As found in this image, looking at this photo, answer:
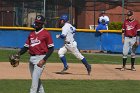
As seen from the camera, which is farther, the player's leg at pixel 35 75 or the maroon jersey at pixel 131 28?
the maroon jersey at pixel 131 28

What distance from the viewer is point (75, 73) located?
14.6 metres

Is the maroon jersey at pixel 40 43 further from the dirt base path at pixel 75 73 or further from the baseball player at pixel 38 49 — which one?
the dirt base path at pixel 75 73

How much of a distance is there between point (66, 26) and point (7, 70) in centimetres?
269

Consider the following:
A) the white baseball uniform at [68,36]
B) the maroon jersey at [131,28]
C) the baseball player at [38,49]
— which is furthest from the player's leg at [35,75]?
the maroon jersey at [131,28]

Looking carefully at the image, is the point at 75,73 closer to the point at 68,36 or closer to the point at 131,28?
the point at 68,36
